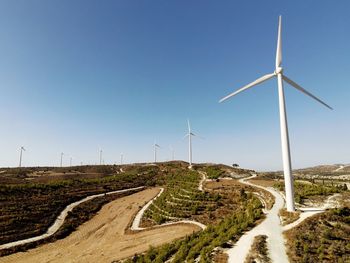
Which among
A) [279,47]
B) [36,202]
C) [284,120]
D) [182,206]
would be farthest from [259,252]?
[36,202]

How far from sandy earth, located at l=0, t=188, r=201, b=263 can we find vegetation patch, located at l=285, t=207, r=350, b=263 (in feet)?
60.0

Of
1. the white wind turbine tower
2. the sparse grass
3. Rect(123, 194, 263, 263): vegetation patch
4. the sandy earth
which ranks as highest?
the white wind turbine tower

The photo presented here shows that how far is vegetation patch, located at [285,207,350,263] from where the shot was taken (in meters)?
23.4

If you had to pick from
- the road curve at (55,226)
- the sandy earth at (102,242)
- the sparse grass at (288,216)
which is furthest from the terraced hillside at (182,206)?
the road curve at (55,226)

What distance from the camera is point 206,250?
26.1 m

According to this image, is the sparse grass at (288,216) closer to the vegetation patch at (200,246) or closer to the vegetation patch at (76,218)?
the vegetation patch at (200,246)

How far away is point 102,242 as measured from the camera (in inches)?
1650

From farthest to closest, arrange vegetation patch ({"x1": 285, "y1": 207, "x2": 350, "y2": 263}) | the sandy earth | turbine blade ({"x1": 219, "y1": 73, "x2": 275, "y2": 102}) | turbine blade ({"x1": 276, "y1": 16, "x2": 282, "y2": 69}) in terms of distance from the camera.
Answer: turbine blade ({"x1": 219, "y1": 73, "x2": 275, "y2": 102}), turbine blade ({"x1": 276, "y1": 16, "x2": 282, "y2": 69}), the sandy earth, vegetation patch ({"x1": 285, "y1": 207, "x2": 350, "y2": 263})

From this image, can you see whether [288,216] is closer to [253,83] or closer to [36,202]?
[253,83]

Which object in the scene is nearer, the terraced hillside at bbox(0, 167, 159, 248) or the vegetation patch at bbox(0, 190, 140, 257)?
the vegetation patch at bbox(0, 190, 140, 257)

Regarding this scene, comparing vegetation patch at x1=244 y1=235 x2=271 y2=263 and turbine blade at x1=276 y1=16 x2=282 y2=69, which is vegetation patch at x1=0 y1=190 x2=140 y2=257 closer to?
vegetation patch at x1=244 y1=235 x2=271 y2=263

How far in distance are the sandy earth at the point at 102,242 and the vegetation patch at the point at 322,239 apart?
18.3 meters

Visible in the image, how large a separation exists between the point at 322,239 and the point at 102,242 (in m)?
32.5

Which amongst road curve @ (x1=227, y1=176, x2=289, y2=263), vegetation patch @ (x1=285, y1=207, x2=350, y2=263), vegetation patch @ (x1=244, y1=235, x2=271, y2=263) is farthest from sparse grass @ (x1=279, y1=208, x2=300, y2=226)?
vegetation patch @ (x1=244, y1=235, x2=271, y2=263)
